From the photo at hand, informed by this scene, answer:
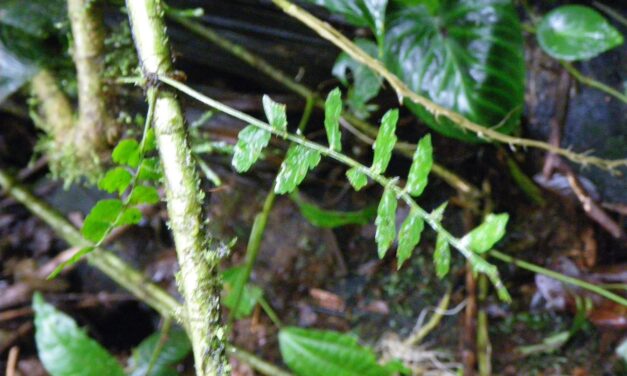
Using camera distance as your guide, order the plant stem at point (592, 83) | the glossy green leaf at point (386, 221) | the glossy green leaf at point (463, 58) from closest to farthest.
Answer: the glossy green leaf at point (386, 221)
the glossy green leaf at point (463, 58)
the plant stem at point (592, 83)

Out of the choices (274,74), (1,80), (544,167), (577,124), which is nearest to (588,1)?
(577,124)

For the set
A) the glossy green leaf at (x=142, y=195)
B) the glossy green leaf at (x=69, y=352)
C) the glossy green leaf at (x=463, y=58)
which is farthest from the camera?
the glossy green leaf at (x=463, y=58)

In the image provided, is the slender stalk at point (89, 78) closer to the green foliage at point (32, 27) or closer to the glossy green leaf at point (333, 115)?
the green foliage at point (32, 27)

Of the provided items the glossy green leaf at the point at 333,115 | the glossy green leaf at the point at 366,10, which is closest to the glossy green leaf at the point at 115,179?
the glossy green leaf at the point at 333,115

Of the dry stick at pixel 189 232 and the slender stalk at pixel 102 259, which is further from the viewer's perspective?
the slender stalk at pixel 102 259

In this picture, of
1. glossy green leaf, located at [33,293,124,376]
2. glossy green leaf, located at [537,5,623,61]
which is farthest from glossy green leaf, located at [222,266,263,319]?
glossy green leaf, located at [537,5,623,61]

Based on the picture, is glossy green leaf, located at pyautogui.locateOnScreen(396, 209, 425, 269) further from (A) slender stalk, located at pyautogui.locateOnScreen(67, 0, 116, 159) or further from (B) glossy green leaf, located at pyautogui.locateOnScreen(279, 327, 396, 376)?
(A) slender stalk, located at pyautogui.locateOnScreen(67, 0, 116, 159)

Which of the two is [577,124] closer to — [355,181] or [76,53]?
[355,181]
